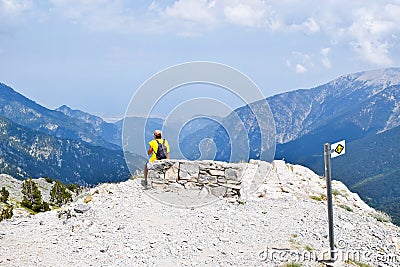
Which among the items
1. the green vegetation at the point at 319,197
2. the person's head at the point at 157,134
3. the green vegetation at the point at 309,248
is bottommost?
the green vegetation at the point at 309,248

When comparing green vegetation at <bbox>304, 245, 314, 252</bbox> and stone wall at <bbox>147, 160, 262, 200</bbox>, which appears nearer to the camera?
green vegetation at <bbox>304, 245, 314, 252</bbox>

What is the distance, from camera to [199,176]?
1694 cm

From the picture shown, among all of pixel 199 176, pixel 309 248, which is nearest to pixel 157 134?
pixel 199 176

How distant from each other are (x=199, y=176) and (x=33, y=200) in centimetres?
7328

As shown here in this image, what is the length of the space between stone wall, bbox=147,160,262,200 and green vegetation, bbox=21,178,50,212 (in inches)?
2177

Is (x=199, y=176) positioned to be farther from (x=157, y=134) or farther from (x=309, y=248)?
(x=309, y=248)

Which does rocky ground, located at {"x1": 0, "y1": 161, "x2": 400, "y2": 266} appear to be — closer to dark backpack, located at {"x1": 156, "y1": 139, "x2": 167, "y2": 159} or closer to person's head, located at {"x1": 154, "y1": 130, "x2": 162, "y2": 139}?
dark backpack, located at {"x1": 156, "y1": 139, "x2": 167, "y2": 159}

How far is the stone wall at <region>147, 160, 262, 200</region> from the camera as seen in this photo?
16672 mm

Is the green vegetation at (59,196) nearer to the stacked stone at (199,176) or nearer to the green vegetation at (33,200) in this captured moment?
the green vegetation at (33,200)

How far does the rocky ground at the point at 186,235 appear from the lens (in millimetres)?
10992

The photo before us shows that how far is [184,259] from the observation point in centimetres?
1095

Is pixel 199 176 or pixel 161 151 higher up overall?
pixel 161 151

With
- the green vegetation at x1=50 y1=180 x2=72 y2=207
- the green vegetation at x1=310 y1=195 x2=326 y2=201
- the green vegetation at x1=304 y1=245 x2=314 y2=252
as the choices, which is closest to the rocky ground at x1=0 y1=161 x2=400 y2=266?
the green vegetation at x1=304 y1=245 x2=314 y2=252

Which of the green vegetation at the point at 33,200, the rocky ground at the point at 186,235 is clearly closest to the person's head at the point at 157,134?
the rocky ground at the point at 186,235
